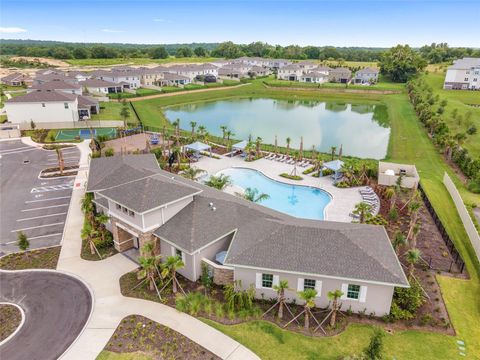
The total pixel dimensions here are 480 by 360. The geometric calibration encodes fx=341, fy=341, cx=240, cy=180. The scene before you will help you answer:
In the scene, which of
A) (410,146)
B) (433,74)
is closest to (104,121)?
(410,146)

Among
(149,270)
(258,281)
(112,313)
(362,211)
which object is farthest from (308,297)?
(362,211)

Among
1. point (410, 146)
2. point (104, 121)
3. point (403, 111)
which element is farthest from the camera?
point (403, 111)

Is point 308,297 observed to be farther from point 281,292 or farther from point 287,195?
point 287,195

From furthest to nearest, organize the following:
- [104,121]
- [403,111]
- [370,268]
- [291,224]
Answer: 1. [403,111]
2. [104,121]
3. [291,224]
4. [370,268]

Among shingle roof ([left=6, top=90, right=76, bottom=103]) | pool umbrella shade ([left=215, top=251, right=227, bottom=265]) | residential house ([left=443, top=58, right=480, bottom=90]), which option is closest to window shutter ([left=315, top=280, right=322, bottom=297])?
pool umbrella shade ([left=215, top=251, right=227, bottom=265])

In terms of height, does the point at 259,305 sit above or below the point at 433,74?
below

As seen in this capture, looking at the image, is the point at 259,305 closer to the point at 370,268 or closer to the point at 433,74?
the point at 370,268
